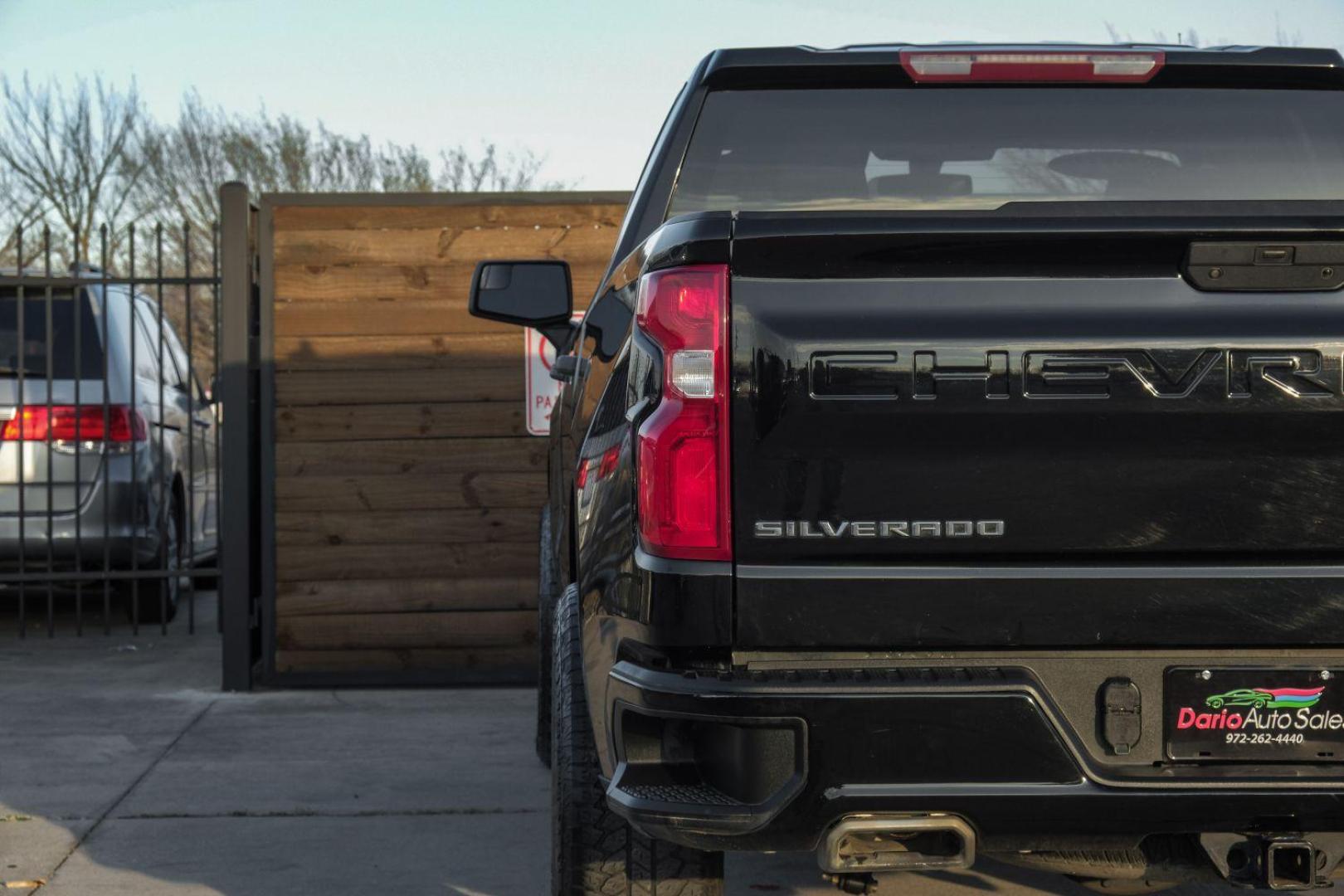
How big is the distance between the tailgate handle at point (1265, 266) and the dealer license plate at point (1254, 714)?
1.87 ft

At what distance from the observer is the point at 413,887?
4.11m

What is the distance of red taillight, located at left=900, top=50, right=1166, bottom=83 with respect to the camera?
3268mm

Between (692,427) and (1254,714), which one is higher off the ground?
(692,427)

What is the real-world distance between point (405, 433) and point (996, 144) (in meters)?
3.99

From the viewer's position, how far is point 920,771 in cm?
236

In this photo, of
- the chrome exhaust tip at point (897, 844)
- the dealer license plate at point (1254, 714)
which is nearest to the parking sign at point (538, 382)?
the chrome exhaust tip at point (897, 844)

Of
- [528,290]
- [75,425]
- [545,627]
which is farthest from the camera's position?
[75,425]

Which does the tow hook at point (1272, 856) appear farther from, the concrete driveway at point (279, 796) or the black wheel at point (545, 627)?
the black wheel at point (545, 627)

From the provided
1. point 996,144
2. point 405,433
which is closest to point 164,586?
point 405,433

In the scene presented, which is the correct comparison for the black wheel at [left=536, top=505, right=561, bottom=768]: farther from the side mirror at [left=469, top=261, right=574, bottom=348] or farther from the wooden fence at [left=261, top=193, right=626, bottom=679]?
the wooden fence at [left=261, top=193, right=626, bottom=679]

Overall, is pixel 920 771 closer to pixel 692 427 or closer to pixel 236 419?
pixel 692 427

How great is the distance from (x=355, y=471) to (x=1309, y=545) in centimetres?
512

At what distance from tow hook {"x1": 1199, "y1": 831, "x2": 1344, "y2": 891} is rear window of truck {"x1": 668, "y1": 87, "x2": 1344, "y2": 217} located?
1.47m

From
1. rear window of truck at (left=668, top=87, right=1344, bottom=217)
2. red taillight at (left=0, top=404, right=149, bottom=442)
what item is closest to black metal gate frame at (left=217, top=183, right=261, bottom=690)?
red taillight at (left=0, top=404, right=149, bottom=442)
